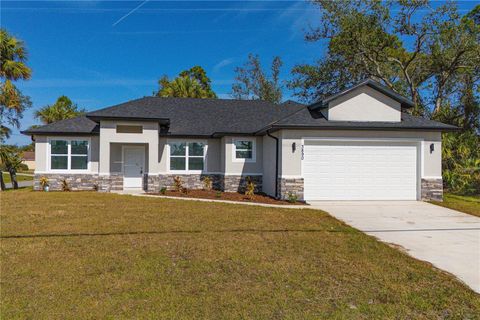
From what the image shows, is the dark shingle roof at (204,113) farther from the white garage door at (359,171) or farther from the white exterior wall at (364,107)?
the white exterior wall at (364,107)

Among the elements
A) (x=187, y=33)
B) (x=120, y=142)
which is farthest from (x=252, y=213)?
(x=187, y=33)

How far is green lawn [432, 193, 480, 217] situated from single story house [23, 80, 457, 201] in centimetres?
70

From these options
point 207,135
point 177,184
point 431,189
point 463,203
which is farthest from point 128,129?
point 463,203

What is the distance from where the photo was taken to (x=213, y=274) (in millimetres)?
4652

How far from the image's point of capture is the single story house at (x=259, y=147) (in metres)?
12.6

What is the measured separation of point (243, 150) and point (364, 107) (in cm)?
590

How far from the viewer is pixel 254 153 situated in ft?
52.5

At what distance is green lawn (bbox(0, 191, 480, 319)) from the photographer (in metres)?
3.59

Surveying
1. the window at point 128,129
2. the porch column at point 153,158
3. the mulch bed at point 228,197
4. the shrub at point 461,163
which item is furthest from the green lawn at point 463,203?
the window at point 128,129

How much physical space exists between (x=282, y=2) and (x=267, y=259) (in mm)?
11086

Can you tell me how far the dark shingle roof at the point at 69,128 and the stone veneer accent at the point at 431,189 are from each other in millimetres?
14858

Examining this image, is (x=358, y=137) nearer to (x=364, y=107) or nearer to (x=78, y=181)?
(x=364, y=107)

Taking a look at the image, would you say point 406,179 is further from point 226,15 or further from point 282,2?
point 226,15

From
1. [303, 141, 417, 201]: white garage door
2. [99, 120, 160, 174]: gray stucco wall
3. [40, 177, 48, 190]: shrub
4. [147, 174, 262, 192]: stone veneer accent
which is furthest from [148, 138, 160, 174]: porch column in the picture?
[303, 141, 417, 201]: white garage door
